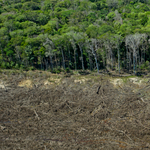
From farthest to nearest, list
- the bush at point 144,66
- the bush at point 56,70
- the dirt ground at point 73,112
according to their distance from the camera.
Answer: the bush at point 56,70
the bush at point 144,66
the dirt ground at point 73,112

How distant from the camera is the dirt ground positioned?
1745 cm

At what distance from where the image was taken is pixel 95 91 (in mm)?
28953

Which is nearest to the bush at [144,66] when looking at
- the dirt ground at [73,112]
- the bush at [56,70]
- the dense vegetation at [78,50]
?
the dense vegetation at [78,50]

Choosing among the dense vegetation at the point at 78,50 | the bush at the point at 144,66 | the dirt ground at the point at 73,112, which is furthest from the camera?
the bush at the point at 144,66

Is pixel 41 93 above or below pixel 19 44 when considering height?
below

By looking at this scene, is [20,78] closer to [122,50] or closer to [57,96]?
[57,96]

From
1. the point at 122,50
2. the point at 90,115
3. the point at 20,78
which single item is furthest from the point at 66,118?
the point at 122,50

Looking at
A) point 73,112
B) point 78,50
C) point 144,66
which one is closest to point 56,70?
point 78,50

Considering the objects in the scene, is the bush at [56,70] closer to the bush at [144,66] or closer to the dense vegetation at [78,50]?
the dense vegetation at [78,50]

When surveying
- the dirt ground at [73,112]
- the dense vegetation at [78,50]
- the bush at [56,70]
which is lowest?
the dirt ground at [73,112]

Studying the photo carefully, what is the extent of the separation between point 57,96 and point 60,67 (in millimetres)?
13485

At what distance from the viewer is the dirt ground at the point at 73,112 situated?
687 inches

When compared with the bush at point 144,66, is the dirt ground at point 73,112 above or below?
below

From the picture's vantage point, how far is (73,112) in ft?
76.6
